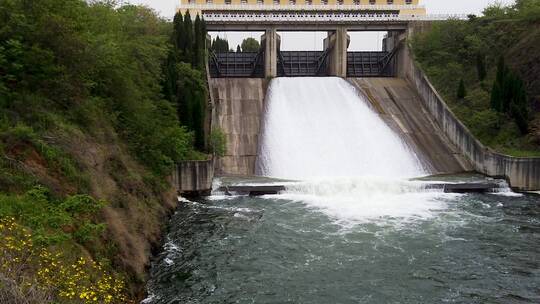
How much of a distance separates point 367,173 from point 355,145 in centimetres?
346

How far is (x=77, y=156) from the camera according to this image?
15180 millimetres

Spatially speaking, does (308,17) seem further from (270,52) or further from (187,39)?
(187,39)

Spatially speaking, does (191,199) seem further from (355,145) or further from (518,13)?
(518,13)

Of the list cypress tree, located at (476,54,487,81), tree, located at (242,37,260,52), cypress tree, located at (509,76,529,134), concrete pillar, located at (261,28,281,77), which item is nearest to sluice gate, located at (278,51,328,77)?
concrete pillar, located at (261,28,281,77)

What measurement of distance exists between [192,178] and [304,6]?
29.0m

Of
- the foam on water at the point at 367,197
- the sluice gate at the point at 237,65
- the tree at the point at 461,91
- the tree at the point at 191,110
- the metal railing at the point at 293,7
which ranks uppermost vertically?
the metal railing at the point at 293,7

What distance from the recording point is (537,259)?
16.5 meters

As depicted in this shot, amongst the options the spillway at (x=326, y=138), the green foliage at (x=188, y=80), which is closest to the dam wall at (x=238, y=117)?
the spillway at (x=326, y=138)

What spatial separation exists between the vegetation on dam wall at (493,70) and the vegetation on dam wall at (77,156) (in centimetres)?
2134

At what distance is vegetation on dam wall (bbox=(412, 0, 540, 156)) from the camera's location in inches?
1235

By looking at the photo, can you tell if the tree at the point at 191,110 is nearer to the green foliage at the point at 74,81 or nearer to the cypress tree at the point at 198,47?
the green foliage at the point at 74,81

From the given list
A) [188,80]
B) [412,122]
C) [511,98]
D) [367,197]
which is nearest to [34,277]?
[367,197]

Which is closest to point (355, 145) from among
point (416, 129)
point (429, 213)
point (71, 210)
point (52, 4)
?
point (416, 129)

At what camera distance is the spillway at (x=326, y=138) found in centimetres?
3166
